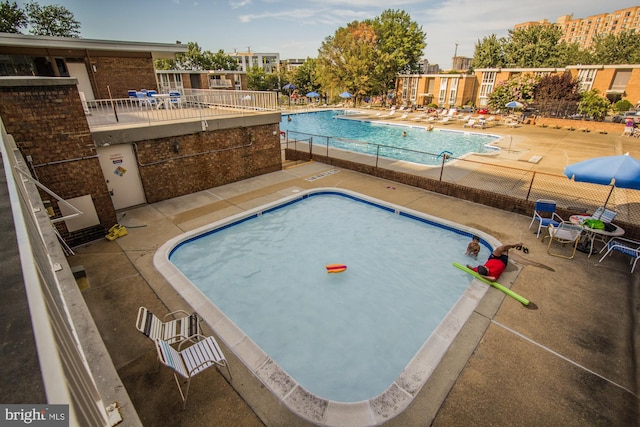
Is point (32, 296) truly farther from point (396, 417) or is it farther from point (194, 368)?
point (396, 417)

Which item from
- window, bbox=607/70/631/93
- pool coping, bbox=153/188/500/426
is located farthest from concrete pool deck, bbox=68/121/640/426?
window, bbox=607/70/631/93

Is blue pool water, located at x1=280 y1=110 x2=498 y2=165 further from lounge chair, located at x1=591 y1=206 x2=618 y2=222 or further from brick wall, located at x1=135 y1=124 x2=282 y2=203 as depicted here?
lounge chair, located at x1=591 y1=206 x2=618 y2=222

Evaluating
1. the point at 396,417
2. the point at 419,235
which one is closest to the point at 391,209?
the point at 419,235

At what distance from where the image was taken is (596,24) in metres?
154

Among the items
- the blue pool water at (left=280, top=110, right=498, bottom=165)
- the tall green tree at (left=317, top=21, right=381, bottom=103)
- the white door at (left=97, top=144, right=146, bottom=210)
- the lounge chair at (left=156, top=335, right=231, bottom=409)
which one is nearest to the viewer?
the lounge chair at (left=156, top=335, right=231, bottom=409)

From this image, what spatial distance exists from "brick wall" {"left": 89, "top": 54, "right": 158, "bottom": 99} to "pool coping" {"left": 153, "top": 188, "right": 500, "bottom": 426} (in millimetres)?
13655

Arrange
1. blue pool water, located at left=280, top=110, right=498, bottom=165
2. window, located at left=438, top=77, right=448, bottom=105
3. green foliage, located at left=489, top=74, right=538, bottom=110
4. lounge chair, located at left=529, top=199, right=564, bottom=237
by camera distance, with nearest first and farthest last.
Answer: lounge chair, located at left=529, top=199, right=564, bottom=237 → blue pool water, located at left=280, top=110, right=498, bottom=165 → green foliage, located at left=489, top=74, right=538, bottom=110 → window, located at left=438, top=77, right=448, bottom=105

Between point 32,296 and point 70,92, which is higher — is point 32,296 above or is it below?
below

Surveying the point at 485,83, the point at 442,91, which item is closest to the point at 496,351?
the point at 485,83

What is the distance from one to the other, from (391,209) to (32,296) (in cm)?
1168

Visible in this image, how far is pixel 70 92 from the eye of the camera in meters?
8.24

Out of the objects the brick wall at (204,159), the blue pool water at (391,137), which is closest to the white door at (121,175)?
the brick wall at (204,159)

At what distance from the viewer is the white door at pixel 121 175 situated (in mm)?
10461

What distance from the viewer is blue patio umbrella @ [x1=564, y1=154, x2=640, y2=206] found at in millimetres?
8047
